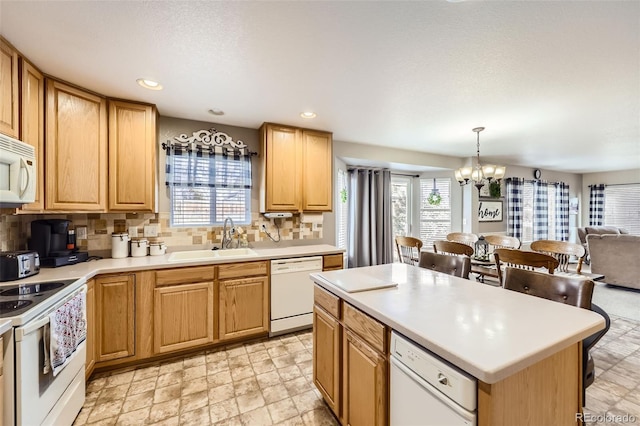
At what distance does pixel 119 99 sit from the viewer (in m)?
2.40

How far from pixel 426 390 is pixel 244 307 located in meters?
2.04

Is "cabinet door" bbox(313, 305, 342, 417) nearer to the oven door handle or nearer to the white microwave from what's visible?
the oven door handle

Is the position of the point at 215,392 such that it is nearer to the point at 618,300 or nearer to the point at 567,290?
the point at 567,290

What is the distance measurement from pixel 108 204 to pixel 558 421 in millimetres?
3253

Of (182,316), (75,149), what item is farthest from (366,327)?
(75,149)

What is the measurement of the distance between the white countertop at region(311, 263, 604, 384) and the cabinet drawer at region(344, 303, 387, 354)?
0.15 feet

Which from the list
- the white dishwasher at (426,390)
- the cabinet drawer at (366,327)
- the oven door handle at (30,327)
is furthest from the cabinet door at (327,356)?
the oven door handle at (30,327)

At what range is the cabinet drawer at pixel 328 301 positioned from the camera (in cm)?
155

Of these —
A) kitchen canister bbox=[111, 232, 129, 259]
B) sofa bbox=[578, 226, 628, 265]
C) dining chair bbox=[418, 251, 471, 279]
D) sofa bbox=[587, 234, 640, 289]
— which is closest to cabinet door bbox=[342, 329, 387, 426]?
dining chair bbox=[418, 251, 471, 279]

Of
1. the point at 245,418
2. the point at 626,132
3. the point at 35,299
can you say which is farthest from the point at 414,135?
the point at 35,299

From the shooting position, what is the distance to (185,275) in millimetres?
2381

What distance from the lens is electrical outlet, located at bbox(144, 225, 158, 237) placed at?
276 cm

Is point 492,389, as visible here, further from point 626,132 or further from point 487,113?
point 626,132

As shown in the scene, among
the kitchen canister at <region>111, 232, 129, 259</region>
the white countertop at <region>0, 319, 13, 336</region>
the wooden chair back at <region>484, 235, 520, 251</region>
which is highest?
the kitchen canister at <region>111, 232, 129, 259</region>
